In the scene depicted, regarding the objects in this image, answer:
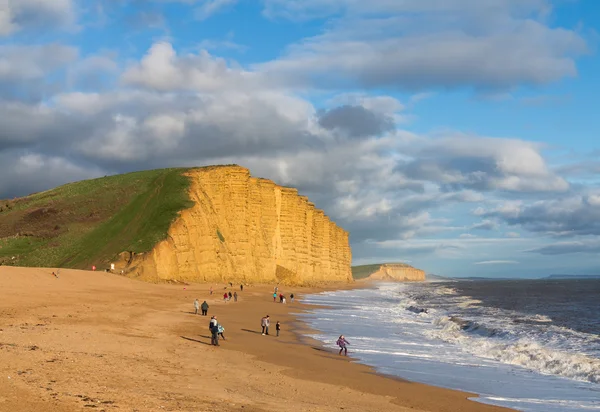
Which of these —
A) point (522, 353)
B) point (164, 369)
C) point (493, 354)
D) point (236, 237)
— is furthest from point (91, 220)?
point (164, 369)

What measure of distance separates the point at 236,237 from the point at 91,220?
25.5 m

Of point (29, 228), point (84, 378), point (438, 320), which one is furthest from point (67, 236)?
point (84, 378)

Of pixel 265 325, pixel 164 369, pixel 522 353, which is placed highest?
pixel 164 369

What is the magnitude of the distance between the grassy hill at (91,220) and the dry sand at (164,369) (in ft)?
117

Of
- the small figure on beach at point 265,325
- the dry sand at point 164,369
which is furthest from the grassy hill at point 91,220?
the dry sand at point 164,369

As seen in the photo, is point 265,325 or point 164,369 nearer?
point 164,369

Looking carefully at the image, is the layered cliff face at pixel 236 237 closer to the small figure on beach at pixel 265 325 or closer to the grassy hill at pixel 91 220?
the grassy hill at pixel 91 220

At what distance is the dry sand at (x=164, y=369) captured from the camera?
454 inches

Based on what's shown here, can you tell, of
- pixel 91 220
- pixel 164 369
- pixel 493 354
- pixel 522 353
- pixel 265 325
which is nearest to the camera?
pixel 164 369

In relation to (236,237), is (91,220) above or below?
above

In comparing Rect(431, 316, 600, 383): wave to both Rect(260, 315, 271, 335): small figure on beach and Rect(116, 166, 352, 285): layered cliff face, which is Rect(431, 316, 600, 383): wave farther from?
Rect(116, 166, 352, 285): layered cliff face

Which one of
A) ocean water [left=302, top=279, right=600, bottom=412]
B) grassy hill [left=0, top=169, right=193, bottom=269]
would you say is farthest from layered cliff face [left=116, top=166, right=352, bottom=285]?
ocean water [left=302, top=279, right=600, bottom=412]

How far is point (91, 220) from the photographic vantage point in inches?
3425

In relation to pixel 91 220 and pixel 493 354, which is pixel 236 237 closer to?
pixel 91 220
